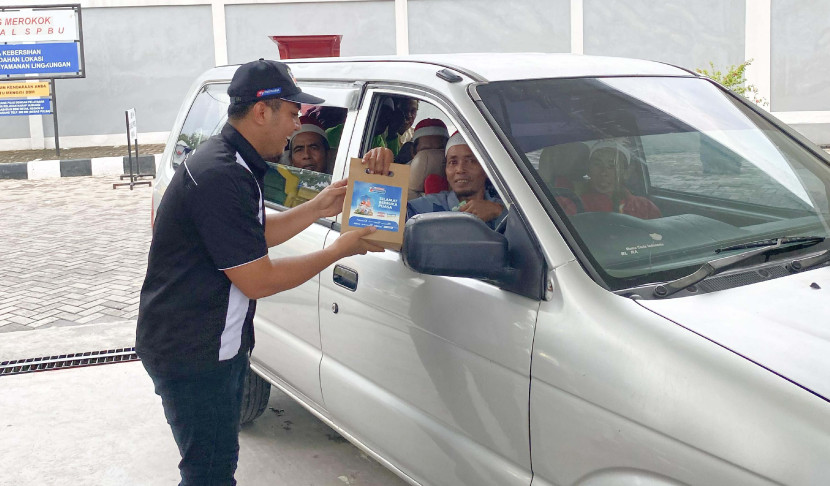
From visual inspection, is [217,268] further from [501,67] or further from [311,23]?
[311,23]

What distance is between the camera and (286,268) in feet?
8.61

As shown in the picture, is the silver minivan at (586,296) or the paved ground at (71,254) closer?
the silver minivan at (586,296)

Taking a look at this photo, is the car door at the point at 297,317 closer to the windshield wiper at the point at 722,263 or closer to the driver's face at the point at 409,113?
the driver's face at the point at 409,113

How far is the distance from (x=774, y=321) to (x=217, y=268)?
1502mm

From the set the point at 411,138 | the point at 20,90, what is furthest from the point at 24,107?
the point at 411,138

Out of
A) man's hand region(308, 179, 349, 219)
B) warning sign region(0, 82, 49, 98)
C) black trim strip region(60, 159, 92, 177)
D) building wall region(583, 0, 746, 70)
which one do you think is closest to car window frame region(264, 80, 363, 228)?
man's hand region(308, 179, 349, 219)

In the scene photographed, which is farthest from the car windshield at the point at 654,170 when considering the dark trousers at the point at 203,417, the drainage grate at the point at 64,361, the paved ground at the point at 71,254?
the paved ground at the point at 71,254

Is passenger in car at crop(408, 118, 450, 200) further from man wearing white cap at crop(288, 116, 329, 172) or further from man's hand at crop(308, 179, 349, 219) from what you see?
man's hand at crop(308, 179, 349, 219)

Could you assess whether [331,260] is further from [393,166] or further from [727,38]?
[727,38]

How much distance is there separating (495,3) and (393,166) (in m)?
15.8

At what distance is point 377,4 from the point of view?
17953mm

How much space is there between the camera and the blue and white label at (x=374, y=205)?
268 cm

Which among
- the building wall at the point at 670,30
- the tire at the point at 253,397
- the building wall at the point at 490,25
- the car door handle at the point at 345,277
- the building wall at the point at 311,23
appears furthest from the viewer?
the building wall at the point at 311,23

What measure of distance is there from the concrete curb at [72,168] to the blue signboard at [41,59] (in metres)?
2.17
